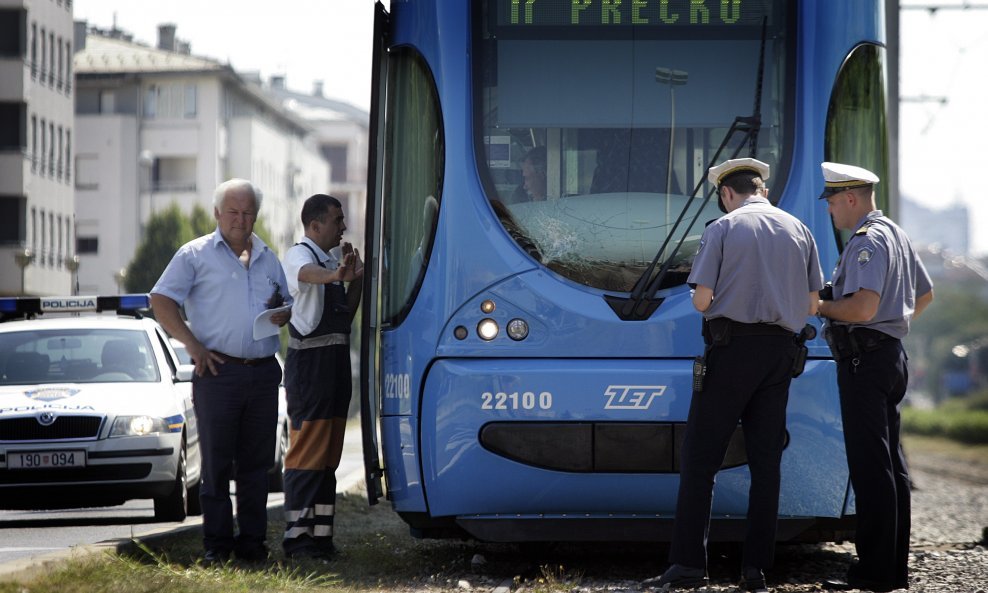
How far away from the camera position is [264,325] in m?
8.84

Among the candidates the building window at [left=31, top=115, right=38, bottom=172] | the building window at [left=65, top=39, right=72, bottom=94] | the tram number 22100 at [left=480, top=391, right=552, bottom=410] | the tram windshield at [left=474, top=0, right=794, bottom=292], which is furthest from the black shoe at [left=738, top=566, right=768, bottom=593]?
the building window at [left=65, top=39, right=72, bottom=94]

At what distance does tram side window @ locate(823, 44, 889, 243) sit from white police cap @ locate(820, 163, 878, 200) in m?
0.54

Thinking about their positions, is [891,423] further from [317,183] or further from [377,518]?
[317,183]

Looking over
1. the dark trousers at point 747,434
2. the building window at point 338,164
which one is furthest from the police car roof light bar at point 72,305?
the building window at point 338,164

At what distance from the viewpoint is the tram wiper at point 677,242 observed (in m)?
8.30

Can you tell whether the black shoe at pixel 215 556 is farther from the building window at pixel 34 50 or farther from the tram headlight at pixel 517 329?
the building window at pixel 34 50

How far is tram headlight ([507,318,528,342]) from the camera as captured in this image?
327 inches

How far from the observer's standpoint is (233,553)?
889 cm

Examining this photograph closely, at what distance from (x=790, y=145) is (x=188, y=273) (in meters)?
3.17

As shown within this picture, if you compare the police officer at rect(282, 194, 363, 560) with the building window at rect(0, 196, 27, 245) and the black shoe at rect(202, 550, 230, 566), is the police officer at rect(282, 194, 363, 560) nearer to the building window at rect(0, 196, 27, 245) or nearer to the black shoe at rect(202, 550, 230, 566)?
the black shoe at rect(202, 550, 230, 566)

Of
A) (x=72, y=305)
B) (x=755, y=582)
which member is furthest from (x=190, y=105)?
(x=755, y=582)

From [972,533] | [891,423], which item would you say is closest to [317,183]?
[972,533]

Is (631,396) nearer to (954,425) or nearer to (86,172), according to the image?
(954,425)

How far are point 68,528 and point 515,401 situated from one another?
579 centimetres
